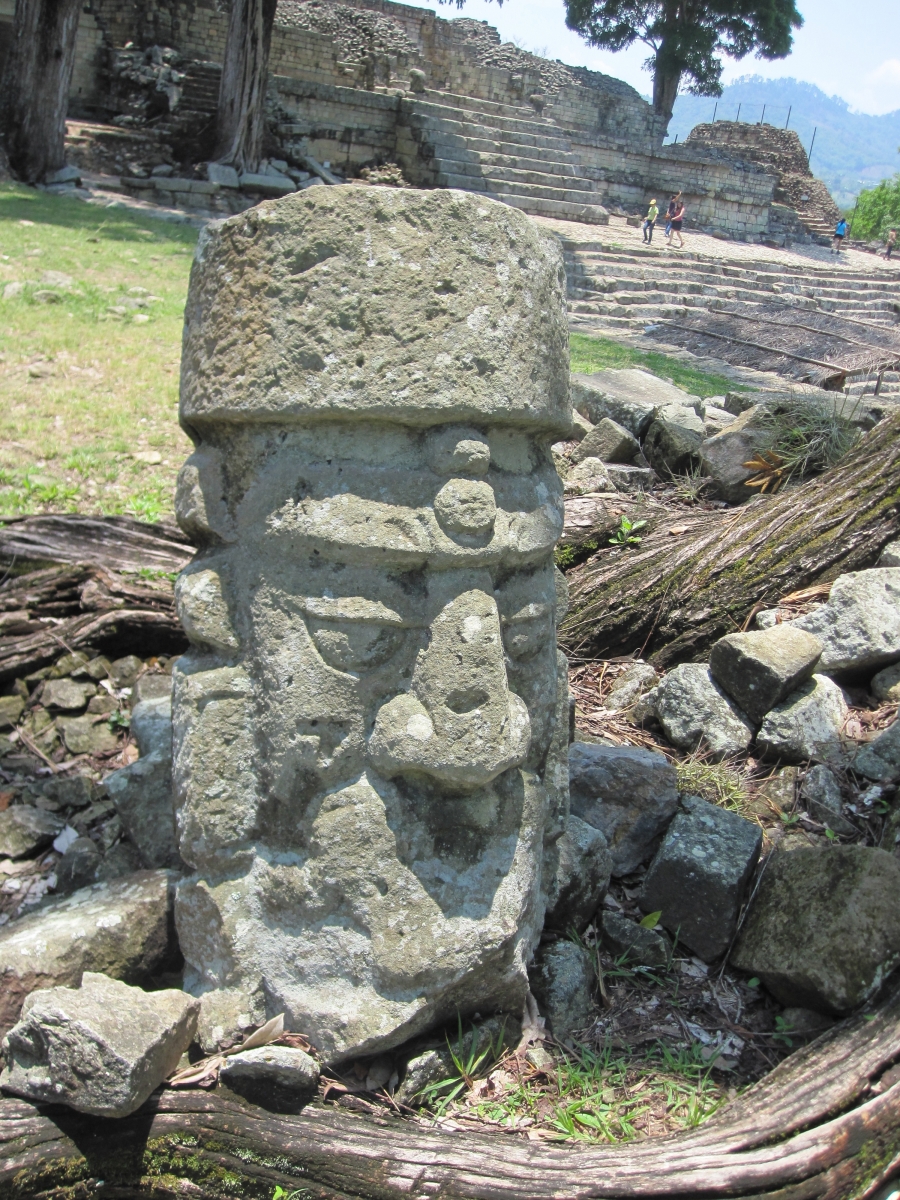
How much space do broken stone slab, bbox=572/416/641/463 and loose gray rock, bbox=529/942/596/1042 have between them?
3343mm

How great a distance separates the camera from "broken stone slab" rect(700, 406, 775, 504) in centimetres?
484

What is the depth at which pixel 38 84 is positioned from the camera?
1191cm

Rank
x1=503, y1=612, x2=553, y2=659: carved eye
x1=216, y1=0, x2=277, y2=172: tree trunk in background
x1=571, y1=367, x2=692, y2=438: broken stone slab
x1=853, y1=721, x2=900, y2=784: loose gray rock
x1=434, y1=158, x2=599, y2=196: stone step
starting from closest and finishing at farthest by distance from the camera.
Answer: x1=503, y1=612, x2=553, y2=659: carved eye < x1=853, y1=721, x2=900, y2=784: loose gray rock < x1=571, y1=367, x2=692, y2=438: broken stone slab < x1=216, y1=0, x2=277, y2=172: tree trunk in background < x1=434, y1=158, x2=599, y2=196: stone step

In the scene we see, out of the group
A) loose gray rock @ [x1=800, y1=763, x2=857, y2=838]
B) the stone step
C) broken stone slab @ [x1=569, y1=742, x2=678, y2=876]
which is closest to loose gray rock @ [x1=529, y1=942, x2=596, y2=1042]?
broken stone slab @ [x1=569, y1=742, x2=678, y2=876]

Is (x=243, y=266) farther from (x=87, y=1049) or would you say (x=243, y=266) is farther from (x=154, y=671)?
(x=154, y=671)

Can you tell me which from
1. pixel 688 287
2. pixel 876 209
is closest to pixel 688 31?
pixel 876 209

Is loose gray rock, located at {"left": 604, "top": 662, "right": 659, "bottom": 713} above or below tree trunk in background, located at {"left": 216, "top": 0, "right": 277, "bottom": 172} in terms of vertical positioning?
below

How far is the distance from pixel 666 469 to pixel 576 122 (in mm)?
24266

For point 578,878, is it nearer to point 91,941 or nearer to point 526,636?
point 526,636

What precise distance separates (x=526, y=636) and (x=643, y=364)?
726 cm

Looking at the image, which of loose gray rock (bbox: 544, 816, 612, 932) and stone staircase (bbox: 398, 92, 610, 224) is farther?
stone staircase (bbox: 398, 92, 610, 224)

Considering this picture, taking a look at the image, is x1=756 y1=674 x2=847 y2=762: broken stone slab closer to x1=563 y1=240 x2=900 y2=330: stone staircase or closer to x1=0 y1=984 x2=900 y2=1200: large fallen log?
x1=0 y1=984 x2=900 y2=1200: large fallen log

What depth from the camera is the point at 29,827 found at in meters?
2.83

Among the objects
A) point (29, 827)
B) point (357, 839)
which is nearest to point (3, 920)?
point (29, 827)
